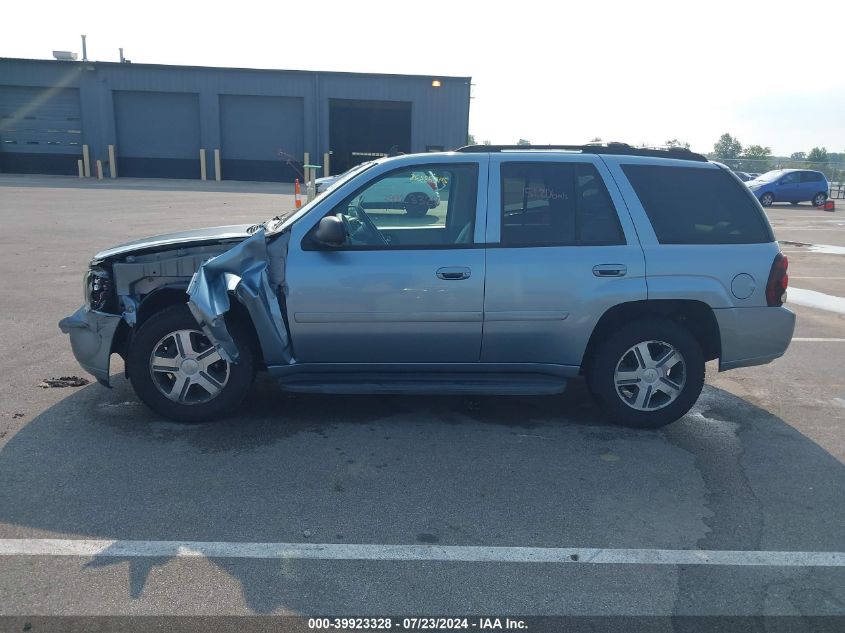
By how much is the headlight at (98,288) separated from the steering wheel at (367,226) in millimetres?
1704

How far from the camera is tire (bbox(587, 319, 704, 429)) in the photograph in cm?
506

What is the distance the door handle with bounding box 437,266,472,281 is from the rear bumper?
1.78 metres

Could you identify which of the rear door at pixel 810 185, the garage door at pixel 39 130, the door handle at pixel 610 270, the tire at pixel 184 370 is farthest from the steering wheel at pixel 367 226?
the garage door at pixel 39 130

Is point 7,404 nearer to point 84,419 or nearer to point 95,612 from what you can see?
point 84,419

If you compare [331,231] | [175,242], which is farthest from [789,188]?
[175,242]

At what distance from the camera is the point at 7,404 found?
532 cm

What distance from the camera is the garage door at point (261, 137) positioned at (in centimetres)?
3678

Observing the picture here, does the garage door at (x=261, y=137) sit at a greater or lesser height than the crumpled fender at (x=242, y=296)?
greater

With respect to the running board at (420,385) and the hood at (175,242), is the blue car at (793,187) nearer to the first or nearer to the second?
the running board at (420,385)

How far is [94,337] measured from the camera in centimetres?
499

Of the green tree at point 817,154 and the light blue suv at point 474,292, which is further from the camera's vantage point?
the green tree at point 817,154

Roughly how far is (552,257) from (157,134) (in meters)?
36.4

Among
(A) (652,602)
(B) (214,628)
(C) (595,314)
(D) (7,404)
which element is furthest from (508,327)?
(D) (7,404)

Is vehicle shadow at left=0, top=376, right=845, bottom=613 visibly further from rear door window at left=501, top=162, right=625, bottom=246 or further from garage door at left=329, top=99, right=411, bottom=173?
garage door at left=329, top=99, right=411, bottom=173
